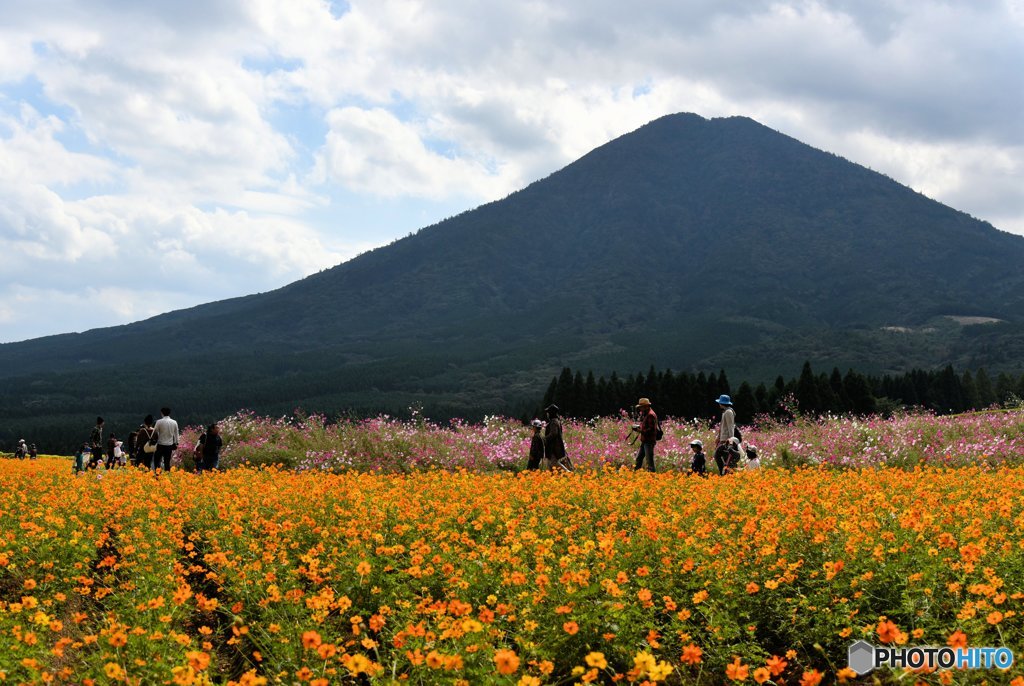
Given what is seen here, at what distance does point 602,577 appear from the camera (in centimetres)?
594

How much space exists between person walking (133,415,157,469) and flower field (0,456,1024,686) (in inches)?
282

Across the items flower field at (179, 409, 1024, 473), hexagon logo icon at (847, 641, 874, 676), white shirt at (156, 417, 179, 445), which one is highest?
white shirt at (156, 417, 179, 445)

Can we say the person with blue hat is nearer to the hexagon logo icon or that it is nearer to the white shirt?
the hexagon logo icon

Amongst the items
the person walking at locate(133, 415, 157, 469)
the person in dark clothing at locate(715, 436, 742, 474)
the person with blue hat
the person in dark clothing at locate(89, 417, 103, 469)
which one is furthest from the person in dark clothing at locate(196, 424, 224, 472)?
the person in dark clothing at locate(715, 436, 742, 474)

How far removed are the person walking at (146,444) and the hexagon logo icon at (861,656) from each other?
51.2 feet

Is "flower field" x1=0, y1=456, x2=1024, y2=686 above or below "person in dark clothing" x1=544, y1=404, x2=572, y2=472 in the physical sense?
below

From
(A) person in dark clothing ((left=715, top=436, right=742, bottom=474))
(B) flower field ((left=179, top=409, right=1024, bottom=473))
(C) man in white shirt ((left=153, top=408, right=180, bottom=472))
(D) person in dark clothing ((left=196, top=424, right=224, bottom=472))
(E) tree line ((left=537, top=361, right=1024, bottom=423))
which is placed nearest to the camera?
(A) person in dark clothing ((left=715, top=436, right=742, bottom=474))

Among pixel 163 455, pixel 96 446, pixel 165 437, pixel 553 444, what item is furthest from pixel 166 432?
pixel 553 444

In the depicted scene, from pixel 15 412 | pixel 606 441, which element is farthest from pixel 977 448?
pixel 15 412

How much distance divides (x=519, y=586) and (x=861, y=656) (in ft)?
7.98

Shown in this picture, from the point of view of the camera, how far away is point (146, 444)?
17703 millimetres

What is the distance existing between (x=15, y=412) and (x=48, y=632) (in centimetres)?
16561

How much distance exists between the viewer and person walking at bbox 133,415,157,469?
57.5 ft

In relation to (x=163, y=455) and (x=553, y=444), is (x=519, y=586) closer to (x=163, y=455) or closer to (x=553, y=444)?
(x=553, y=444)
